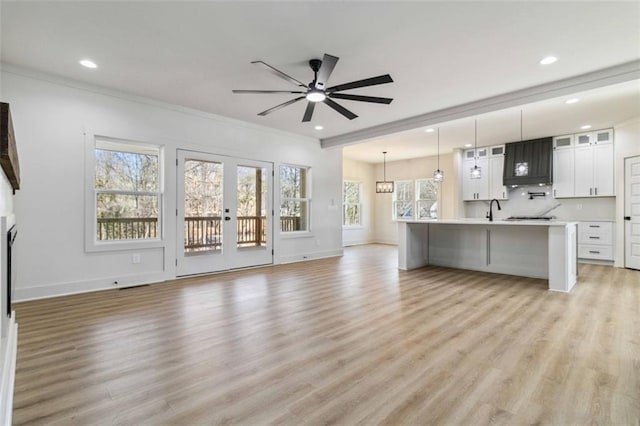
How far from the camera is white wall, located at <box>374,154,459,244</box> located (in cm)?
913

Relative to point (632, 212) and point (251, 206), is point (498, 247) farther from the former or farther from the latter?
point (251, 206)

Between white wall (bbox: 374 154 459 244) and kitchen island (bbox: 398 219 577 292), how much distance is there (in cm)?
301

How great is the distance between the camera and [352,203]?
10.6 metres

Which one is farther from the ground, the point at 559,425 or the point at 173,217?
the point at 173,217

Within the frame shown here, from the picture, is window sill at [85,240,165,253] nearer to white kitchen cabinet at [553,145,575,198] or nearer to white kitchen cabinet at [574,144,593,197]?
white kitchen cabinet at [553,145,575,198]

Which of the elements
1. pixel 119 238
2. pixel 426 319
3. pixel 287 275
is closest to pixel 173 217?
pixel 119 238

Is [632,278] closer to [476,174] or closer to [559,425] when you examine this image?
[476,174]

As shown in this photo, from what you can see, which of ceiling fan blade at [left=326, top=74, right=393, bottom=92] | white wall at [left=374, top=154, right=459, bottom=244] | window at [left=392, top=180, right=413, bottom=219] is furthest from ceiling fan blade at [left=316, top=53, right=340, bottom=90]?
window at [left=392, top=180, right=413, bottom=219]

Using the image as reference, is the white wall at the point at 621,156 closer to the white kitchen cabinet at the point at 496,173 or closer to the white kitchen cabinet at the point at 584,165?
the white kitchen cabinet at the point at 584,165

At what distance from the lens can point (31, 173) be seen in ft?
12.5

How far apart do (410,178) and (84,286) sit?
8817 millimetres

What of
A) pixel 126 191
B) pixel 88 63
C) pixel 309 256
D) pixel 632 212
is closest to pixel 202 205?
pixel 126 191

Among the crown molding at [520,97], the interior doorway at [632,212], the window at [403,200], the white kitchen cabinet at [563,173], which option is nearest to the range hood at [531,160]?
the white kitchen cabinet at [563,173]

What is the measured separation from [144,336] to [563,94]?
18.6 ft
